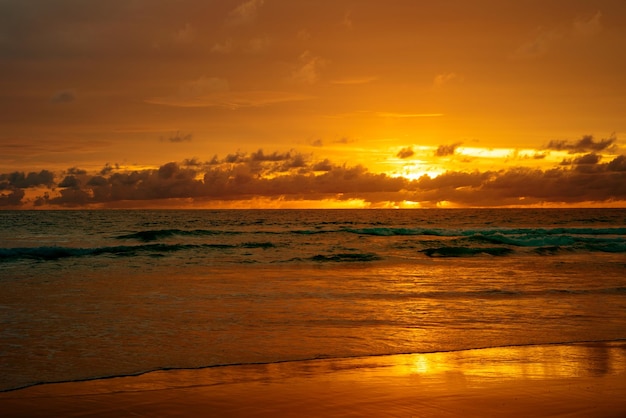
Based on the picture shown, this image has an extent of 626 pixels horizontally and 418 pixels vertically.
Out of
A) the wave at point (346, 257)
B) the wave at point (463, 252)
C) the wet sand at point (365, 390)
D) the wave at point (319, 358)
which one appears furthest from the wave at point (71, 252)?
the wet sand at point (365, 390)

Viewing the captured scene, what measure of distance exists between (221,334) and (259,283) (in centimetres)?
888

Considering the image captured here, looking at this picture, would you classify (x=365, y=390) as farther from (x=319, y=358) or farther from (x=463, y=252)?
(x=463, y=252)

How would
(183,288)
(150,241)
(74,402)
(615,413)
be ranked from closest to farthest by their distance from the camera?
1. (615,413)
2. (74,402)
3. (183,288)
4. (150,241)

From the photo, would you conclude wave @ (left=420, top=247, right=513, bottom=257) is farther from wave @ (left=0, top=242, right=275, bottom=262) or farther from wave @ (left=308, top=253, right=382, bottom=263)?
wave @ (left=0, top=242, right=275, bottom=262)

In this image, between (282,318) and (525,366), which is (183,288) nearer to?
(282,318)

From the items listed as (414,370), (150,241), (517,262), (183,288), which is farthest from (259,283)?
(150,241)

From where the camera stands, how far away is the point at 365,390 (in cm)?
835

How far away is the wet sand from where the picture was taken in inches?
296

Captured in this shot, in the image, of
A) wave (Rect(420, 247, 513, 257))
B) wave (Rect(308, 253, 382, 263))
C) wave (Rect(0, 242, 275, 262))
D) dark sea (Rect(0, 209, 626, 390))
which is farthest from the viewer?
wave (Rect(420, 247, 513, 257))

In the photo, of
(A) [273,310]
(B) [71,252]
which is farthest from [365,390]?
(B) [71,252]

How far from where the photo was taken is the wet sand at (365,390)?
7.52m

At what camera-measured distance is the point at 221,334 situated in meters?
12.3

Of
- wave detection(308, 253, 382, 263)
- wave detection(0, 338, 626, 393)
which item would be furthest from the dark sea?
wave detection(308, 253, 382, 263)

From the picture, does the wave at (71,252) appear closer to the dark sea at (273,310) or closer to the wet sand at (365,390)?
the dark sea at (273,310)
